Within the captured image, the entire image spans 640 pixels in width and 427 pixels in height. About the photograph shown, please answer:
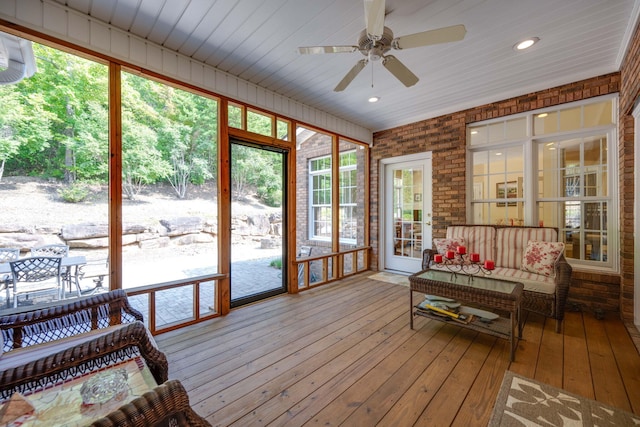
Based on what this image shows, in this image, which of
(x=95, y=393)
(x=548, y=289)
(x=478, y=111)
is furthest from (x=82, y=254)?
(x=478, y=111)

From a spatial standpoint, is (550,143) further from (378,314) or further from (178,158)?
(178,158)

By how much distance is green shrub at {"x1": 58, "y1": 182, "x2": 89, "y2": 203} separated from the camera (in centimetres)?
230

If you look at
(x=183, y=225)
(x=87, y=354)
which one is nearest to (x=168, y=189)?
(x=183, y=225)

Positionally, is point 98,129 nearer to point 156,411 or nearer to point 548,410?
point 156,411

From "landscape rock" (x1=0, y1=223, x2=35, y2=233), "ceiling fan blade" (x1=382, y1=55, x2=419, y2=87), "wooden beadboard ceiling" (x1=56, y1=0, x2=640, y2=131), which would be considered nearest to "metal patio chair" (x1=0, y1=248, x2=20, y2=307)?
"landscape rock" (x1=0, y1=223, x2=35, y2=233)

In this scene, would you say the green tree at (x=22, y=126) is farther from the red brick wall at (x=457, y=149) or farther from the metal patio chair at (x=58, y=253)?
the red brick wall at (x=457, y=149)

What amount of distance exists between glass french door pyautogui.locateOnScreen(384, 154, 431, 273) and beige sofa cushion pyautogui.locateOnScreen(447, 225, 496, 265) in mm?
821

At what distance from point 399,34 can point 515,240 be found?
292 centimetres

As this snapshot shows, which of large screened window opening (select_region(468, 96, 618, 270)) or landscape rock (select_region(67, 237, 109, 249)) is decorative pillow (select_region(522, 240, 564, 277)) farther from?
landscape rock (select_region(67, 237, 109, 249))

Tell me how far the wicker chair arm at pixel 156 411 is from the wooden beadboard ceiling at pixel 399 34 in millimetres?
2576

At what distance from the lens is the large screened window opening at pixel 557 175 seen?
3.23 metres

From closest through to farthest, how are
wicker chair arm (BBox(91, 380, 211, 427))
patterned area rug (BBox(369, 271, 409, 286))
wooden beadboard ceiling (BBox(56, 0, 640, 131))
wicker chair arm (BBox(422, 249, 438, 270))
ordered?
wicker chair arm (BBox(91, 380, 211, 427)) → wooden beadboard ceiling (BBox(56, 0, 640, 131)) → wicker chair arm (BBox(422, 249, 438, 270)) → patterned area rug (BBox(369, 271, 409, 286))

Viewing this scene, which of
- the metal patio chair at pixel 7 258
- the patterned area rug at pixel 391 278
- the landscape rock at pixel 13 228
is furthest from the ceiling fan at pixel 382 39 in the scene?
the patterned area rug at pixel 391 278

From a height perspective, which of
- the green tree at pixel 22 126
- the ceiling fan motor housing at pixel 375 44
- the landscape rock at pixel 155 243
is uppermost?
the ceiling fan motor housing at pixel 375 44
